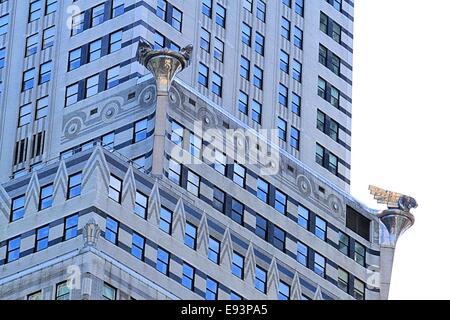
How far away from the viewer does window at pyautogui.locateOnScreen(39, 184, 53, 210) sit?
392 ft

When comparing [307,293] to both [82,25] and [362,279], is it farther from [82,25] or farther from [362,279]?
[82,25]

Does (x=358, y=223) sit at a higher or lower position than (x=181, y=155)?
higher

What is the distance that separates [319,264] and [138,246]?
1870 centimetres

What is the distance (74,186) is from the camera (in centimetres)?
11875

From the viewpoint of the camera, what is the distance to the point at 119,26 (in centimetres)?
13125

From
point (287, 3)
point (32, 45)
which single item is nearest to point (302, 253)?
point (287, 3)

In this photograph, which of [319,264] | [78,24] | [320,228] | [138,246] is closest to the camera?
[138,246]

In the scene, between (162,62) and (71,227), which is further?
(162,62)

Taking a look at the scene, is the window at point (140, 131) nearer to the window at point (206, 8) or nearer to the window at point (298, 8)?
the window at point (206, 8)

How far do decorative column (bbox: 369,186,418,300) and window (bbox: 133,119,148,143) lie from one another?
2092 centimetres

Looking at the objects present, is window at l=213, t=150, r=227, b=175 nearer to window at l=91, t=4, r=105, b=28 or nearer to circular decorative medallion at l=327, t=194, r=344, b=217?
circular decorative medallion at l=327, t=194, r=344, b=217

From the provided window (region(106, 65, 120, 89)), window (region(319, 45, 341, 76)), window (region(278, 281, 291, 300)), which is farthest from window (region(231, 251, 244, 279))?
window (region(319, 45, 341, 76))

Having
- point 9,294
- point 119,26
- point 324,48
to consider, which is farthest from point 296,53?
point 9,294

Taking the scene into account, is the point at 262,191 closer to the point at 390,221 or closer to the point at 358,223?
the point at 358,223
